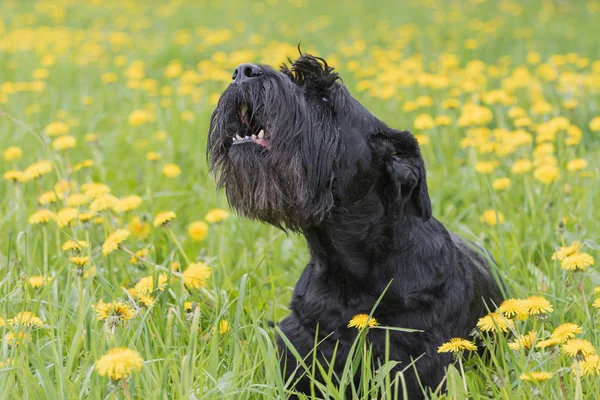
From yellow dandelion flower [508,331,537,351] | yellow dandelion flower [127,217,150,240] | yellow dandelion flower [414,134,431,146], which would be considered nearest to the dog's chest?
yellow dandelion flower [508,331,537,351]

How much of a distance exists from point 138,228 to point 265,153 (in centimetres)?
160

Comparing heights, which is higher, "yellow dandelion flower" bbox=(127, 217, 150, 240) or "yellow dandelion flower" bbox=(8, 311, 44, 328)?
"yellow dandelion flower" bbox=(127, 217, 150, 240)

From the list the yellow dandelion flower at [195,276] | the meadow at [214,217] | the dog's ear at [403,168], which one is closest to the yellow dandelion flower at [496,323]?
the meadow at [214,217]

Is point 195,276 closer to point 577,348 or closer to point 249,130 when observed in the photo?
point 249,130

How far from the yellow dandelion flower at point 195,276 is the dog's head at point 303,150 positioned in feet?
1.19

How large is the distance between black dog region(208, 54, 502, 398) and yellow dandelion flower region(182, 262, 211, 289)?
0.37 meters

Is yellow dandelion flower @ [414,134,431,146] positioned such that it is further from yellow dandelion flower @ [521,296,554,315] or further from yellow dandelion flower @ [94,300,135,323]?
yellow dandelion flower @ [94,300,135,323]

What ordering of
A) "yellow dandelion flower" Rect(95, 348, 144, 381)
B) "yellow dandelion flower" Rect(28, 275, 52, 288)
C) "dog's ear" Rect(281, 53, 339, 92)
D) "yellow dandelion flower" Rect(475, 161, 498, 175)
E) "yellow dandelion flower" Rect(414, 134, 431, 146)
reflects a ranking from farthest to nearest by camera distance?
"yellow dandelion flower" Rect(414, 134, 431, 146) < "yellow dandelion flower" Rect(475, 161, 498, 175) < "yellow dandelion flower" Rect(28, 275, 52, 288) < "dog's ear" Rect(281, 53, 339, 92) < "yellow dandelion flower" Rect(95, 348, 144, 381)

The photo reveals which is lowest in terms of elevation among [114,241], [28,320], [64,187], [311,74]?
[28,320]

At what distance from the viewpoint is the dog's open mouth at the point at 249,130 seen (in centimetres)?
261

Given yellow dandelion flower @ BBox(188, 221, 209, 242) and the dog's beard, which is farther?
yellow dandelion flower @ BBox(188, 221, 209, 242)

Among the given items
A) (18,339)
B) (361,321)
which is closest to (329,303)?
(361,321)

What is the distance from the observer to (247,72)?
2594 millimetres

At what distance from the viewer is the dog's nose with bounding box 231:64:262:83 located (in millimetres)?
2578
